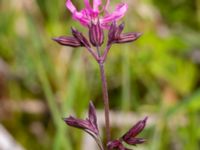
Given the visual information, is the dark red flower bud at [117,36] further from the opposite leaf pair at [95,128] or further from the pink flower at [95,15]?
the opposite leaf pair at [95,128]

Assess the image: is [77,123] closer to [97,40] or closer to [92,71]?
[97,40]

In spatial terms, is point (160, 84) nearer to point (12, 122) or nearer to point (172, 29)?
point (172, 29)

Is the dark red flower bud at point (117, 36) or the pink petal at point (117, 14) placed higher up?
the pink petal at point (117, 14)

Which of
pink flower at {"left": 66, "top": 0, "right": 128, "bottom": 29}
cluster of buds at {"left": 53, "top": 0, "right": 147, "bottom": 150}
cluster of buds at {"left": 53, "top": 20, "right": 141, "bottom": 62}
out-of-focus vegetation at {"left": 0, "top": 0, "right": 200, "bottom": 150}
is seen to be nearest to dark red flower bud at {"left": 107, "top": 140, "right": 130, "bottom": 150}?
cluster of buds at {"left": 53, "top": 0, "right": 147, "bottom": 150}

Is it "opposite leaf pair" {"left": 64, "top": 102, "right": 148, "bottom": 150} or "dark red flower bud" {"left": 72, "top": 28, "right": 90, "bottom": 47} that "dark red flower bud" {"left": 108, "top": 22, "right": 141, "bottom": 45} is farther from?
"opposite leaf pair" {"left": 64, "top": 102, "right": 148, "bottom": 150}

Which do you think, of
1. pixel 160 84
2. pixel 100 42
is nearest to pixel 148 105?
pixel 160 84

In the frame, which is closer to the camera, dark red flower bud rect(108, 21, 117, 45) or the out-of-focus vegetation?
dark red flower bud rect(108, 21, 117, 45)

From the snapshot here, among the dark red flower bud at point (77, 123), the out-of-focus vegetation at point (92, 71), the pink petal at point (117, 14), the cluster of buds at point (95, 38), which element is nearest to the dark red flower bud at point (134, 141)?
the dark red flower bud at point (77, 123)
